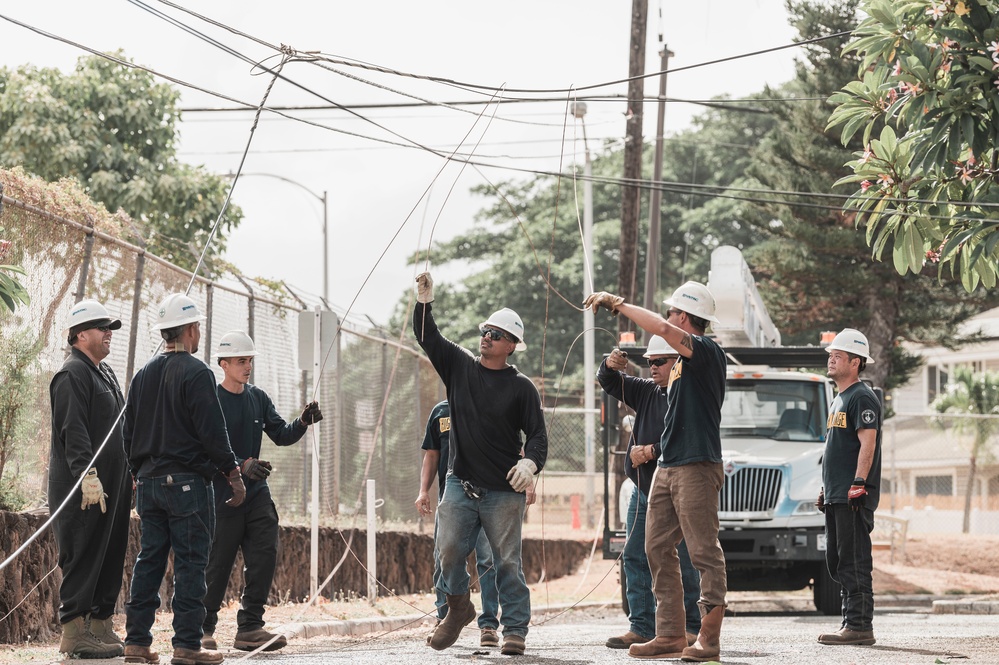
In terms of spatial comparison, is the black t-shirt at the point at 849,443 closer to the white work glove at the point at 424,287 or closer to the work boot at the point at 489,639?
the work boot at the point at 489,639

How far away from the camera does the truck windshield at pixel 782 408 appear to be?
15297 mm

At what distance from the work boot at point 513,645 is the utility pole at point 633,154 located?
36.3ft

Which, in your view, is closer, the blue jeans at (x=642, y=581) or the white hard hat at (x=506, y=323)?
the white hard hat at (x=506, y=323)

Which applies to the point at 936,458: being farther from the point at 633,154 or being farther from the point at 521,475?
the point at 521,475

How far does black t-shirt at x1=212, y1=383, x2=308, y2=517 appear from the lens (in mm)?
9555

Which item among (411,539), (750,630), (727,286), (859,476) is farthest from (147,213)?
(859,476)

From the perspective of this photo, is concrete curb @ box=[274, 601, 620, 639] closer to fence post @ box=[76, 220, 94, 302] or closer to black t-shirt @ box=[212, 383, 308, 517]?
black t-shirt @ box=[212, 383, 308, 517]

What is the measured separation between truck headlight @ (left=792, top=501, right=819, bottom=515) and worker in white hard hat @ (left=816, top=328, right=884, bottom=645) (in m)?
4.30

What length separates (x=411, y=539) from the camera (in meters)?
17.9

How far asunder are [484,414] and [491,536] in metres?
0.77

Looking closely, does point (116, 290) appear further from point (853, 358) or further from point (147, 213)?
point (147, 213)

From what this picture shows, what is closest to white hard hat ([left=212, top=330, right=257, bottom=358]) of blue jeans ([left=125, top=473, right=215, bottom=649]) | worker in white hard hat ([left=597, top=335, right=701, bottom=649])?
blue jeans ([left=125, top=473, right=215, bottom=649])

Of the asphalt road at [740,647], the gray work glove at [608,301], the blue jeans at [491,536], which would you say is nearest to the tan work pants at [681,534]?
the asphalt road at [740,647]

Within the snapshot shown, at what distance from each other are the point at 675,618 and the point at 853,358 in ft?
9.41
